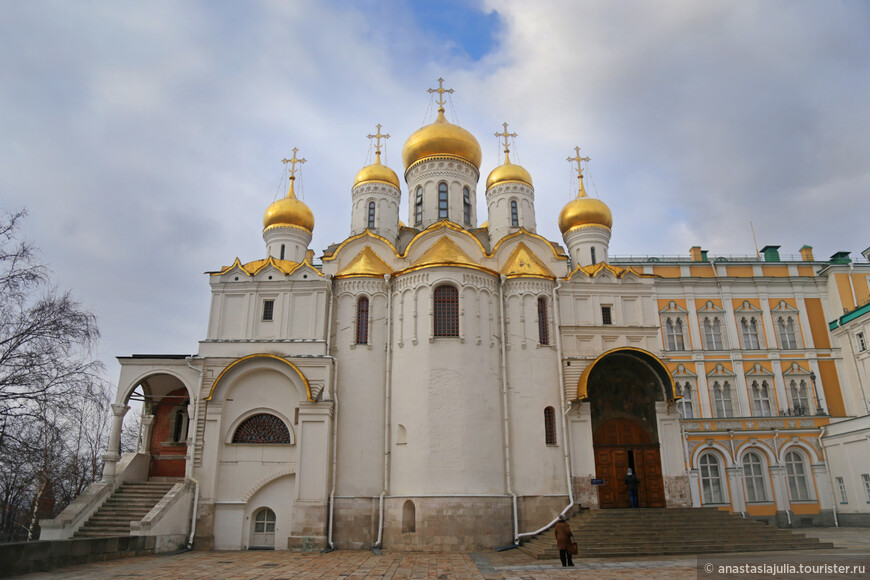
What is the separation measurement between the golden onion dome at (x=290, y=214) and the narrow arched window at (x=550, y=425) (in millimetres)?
13610

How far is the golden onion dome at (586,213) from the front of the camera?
28.1 m

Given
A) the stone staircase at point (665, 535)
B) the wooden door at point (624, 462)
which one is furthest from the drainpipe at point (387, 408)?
the wooden door at point (624, 462)

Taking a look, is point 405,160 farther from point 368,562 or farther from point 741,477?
point 741,477

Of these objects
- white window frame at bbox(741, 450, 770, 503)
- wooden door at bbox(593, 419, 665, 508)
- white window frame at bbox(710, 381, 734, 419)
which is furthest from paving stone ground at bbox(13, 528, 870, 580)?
white window frame at bbox(710, 381, 734, 419)

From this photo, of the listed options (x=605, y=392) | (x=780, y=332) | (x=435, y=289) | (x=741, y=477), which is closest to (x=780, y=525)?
(x=741, y=477)

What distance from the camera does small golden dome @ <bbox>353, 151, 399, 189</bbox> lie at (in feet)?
84.3

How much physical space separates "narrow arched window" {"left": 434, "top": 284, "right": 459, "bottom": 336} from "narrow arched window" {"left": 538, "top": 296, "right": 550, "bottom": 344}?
315 centimetres

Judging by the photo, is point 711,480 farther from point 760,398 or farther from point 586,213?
point 586,213

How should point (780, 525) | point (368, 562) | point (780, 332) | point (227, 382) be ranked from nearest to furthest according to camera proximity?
1. point (368, 562)
2. point (227, 382)
3. point (780, 525)
4. point (780, 332)

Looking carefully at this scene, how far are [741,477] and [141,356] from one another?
2429cm

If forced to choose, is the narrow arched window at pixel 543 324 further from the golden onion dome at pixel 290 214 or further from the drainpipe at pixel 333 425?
the golden onion dome at pixel 290 214

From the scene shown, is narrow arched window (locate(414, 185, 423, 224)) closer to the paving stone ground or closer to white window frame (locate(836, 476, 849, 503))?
the paving stone ground

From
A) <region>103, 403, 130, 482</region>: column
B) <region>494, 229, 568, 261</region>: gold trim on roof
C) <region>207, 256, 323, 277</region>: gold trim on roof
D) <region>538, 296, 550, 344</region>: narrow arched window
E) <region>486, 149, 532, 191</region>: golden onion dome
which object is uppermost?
<region>486, 149, 532, 191</region>: golden onion dome

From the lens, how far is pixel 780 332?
94.6 feet
